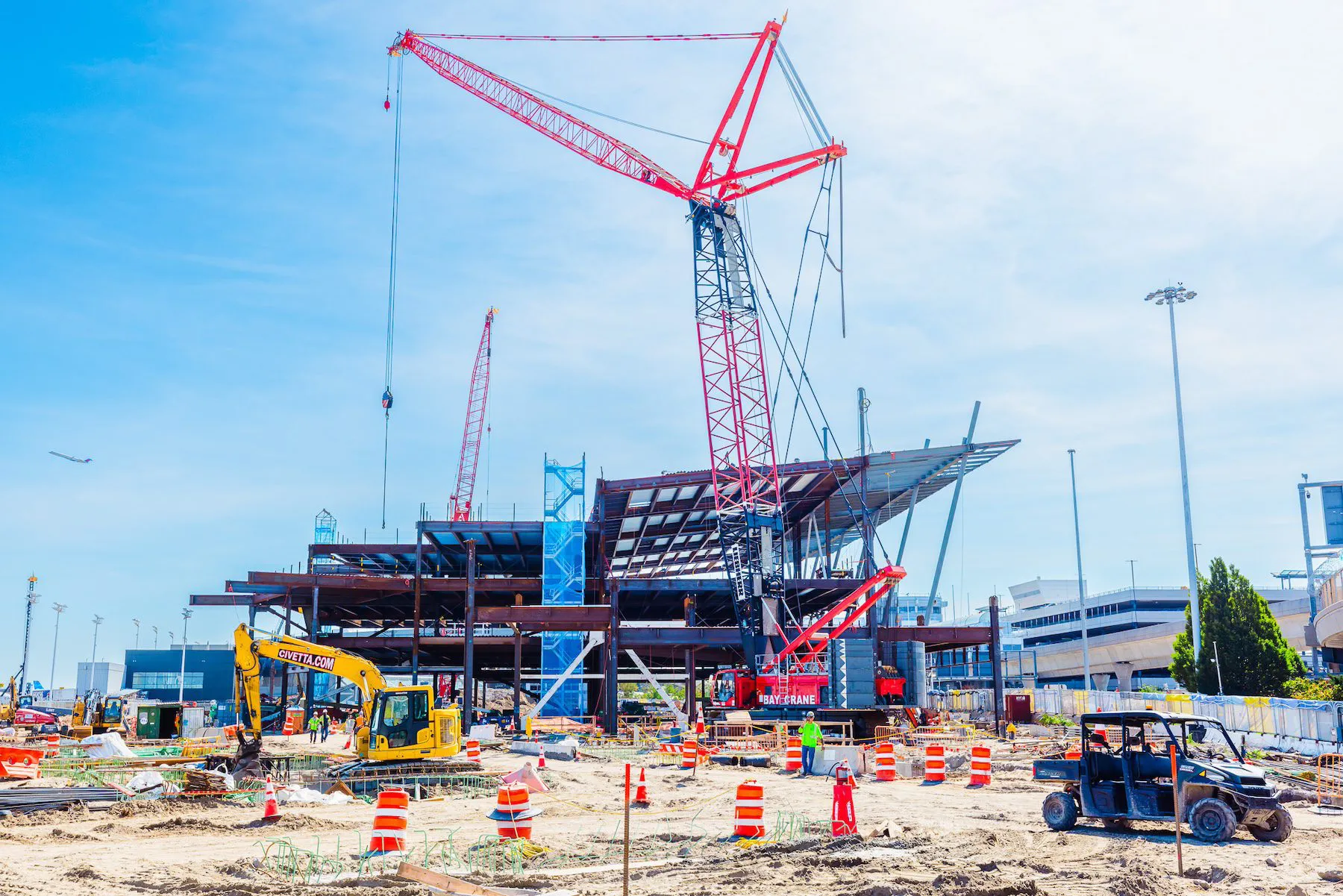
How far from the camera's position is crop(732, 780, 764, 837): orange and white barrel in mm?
16375

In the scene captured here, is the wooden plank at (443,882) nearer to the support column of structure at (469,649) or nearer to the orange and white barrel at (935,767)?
the orange and white barrel at (935,767)

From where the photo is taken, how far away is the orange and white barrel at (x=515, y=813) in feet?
53.7

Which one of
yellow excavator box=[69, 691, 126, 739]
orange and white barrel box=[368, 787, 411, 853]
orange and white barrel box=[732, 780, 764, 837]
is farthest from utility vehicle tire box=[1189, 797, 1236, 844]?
yellow excavator box=[69, 691, 126, 739]

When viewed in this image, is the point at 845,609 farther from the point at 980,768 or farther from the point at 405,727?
the point at 405,727

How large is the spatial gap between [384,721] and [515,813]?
981 cm

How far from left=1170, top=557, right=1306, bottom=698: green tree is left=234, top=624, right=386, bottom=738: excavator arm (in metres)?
41.8

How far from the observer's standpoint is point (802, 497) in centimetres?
6469

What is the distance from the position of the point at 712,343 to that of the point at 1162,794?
141 ft

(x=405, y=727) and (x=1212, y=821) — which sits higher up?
(x=405, y=727)

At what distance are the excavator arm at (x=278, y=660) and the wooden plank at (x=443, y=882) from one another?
1393 centimetres

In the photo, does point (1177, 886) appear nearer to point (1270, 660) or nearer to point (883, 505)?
point (1270, 660)

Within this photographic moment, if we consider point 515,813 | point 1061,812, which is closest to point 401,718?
point 515,813

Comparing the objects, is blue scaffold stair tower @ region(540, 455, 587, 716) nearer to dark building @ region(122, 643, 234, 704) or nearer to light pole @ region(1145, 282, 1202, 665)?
light pole @ region(1145, 282, 1202, 665)

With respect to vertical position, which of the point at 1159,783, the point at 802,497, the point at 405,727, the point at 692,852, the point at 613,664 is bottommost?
the point at 692,852
